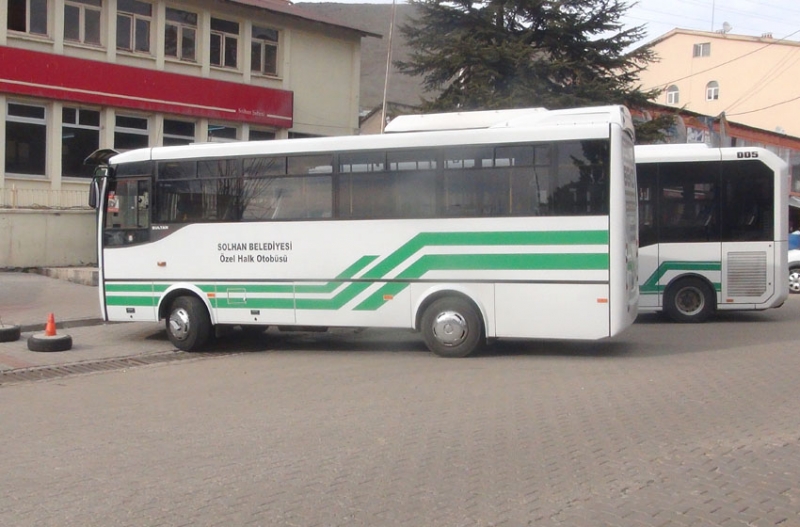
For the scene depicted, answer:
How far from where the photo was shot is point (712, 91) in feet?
177

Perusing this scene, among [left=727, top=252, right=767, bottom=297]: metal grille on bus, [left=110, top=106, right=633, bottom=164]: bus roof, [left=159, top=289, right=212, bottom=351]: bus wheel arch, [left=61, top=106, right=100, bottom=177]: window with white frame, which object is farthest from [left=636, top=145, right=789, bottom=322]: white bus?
[left=61, top=106, right=100, bottom=177]: window with white frame

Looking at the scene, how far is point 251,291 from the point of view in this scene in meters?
12.6

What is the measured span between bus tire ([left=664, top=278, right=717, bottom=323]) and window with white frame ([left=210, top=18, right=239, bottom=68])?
60.9ft

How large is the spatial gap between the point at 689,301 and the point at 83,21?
19.4 metres

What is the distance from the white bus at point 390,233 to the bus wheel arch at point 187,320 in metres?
0.03

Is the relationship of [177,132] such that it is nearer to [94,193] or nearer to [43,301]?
[43,301]

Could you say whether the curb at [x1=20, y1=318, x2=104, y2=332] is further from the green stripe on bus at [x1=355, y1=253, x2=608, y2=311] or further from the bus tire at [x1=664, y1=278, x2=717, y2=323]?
the bus tire at [x1=664, y1=278, x2=717, y2=323]

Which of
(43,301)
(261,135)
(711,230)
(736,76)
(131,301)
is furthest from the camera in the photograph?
(736,76)

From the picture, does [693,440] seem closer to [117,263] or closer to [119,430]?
[119,430]

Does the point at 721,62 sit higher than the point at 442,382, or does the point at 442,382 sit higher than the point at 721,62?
the point at 721,62

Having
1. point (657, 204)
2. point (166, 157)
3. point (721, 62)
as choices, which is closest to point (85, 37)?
point (166, 157)

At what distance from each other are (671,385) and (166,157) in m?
8.08

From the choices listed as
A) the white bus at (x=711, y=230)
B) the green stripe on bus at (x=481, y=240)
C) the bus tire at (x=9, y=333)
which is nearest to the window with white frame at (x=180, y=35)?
the bus tire at (x=9, y=333)

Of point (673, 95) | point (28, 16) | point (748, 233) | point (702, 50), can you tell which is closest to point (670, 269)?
point (748, 233)
